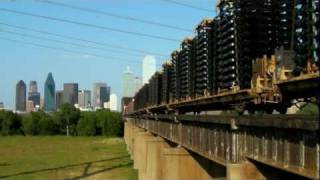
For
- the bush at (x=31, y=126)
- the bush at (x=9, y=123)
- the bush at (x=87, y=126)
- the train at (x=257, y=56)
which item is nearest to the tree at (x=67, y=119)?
the bush at (x=87, y=126)

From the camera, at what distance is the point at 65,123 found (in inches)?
7672

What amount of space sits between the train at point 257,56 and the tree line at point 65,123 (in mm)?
153183

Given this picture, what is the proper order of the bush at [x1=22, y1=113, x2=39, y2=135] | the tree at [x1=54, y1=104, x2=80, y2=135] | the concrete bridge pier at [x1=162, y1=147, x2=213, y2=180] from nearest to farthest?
the concrete bridge pier at [x1=162, y1=147, x2=213, y2=180], the bush at [x1=22, y1=113, x2=39, y2=135], the tree at [x1=54, y1=104, x2=80, y2=135]

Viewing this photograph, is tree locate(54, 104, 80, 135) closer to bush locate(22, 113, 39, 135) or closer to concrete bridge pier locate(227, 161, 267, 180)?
bush locate(22, 113, 39, 135)

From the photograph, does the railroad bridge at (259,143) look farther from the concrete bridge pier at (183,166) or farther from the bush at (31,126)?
the bush at (31,126)

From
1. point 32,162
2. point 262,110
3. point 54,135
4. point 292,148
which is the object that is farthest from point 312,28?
point 54,135

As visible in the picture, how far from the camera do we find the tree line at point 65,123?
184750mm

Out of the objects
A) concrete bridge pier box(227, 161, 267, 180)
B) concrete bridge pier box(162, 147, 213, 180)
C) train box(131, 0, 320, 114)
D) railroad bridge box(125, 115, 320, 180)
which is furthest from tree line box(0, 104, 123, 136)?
concrete bridge pier box(227, 161, 267, 180)

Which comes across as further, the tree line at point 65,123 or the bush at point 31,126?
the bush at point 31,126

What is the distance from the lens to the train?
45.9 feet

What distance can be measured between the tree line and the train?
15318 centimetres

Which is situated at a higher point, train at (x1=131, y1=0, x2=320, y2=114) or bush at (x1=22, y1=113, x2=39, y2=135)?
train at (x1=131, y1=0, x2=320, y2=114)

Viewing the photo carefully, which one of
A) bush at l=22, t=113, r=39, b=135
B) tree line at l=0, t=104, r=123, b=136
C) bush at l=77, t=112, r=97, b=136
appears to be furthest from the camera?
bush at l=22, t=113, r=39, b=135

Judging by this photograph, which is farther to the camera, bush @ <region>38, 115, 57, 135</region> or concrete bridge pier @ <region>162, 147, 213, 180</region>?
bush @ <region>38, 115, 57, 135</region>
